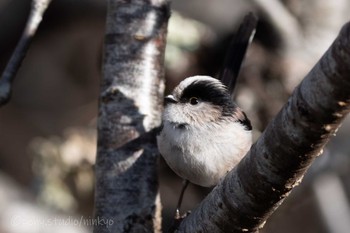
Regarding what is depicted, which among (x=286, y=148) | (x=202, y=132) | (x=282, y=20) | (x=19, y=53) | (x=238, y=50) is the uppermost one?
(x=286, y=148)

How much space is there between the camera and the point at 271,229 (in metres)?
6.17

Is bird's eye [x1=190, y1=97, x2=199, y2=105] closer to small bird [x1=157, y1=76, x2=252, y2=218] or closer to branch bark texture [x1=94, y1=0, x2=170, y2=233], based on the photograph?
small bird [x1=157, y1=76, x2=252, y2=218]

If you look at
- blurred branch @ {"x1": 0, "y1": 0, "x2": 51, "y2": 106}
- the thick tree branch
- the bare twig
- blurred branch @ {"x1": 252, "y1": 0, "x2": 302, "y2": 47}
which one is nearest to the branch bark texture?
blurred branch @ {"x1": 0, "y1": 0, "x2": 51, "y2": 106}

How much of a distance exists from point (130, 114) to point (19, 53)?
585mm

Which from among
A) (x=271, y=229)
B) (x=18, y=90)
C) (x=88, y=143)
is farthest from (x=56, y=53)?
(x=271, y=229)

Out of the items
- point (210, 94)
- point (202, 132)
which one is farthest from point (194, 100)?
point (202, 132)

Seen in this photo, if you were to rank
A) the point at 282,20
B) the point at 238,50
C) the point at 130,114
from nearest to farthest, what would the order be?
1. the point at 130,114
2. the point at 238,50
3. the point at 282,20

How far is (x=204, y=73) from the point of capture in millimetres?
6262

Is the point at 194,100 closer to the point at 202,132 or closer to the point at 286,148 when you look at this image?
the point at 202,132

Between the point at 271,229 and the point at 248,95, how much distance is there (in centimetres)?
114

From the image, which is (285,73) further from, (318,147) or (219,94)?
(318,147)

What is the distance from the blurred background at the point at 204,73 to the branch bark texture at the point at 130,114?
178 cm

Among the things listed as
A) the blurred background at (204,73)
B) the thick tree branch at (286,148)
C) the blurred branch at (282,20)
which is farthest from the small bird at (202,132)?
the blurred branch at (282,20)

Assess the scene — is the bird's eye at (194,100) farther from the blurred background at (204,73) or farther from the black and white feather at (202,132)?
Answer: the blurred background at (204,73)
